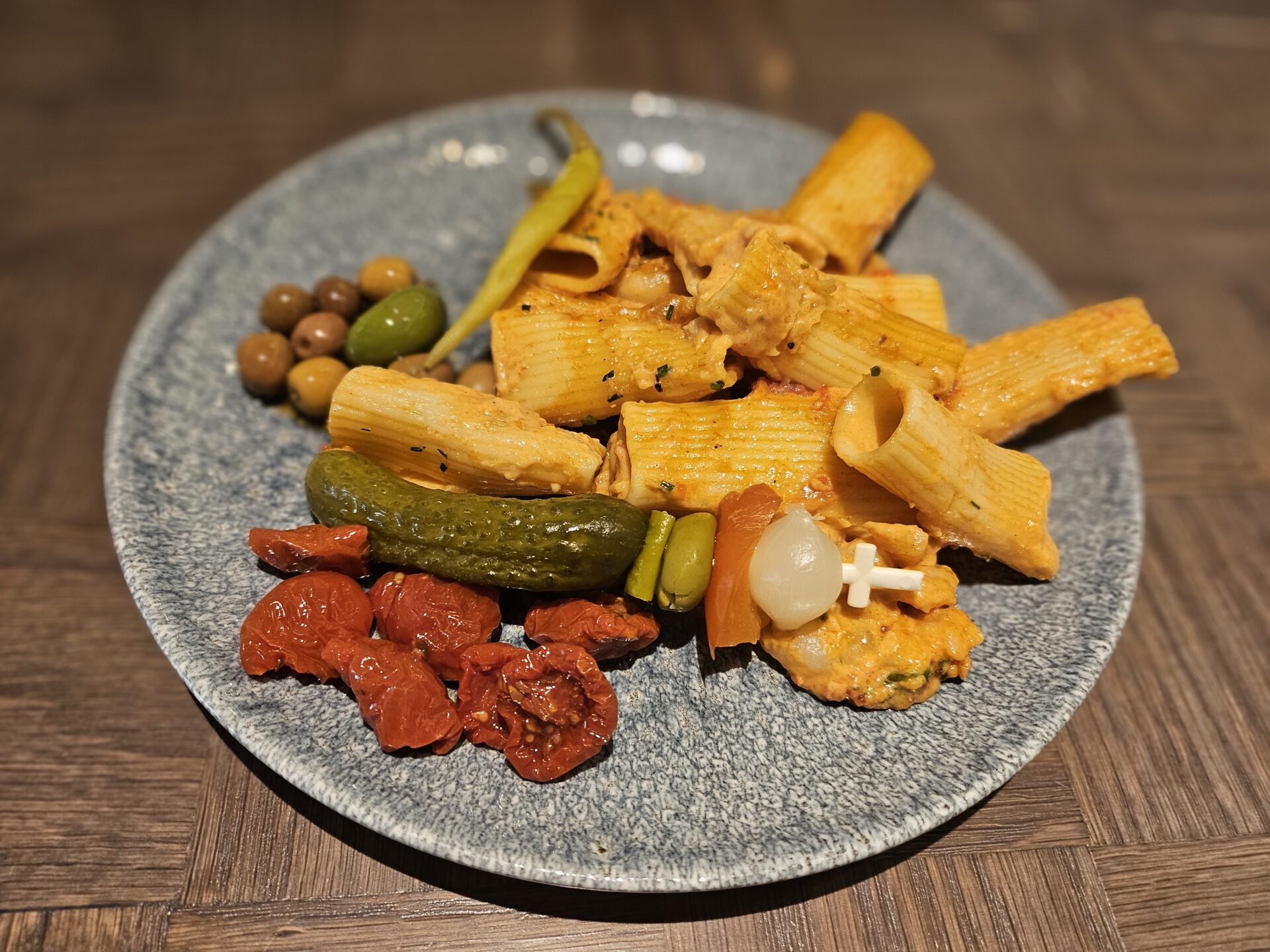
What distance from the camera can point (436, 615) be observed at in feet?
7.20

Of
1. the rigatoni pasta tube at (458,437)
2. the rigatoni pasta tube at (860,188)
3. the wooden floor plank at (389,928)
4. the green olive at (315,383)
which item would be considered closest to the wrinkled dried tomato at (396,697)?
the wooden floor plank at (389,928)

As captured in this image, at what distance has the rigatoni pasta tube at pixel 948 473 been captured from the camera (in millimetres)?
2127

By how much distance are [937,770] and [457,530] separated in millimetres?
1352

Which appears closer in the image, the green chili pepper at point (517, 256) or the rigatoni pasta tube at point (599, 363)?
the rigatoni pasta tube at point (599, 363)

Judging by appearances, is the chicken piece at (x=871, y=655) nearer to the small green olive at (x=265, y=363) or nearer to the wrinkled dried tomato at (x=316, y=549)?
the wrinkled dried tomato at (x=316, y=549)

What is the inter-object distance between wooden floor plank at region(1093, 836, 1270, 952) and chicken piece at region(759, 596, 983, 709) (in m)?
0.64

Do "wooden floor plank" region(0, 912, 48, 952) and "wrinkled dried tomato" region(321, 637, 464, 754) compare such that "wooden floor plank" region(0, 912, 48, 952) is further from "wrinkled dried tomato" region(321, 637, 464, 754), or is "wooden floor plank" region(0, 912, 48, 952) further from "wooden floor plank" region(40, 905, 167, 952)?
"wrinkled dried tomato" region(321, 637, 464, 754)

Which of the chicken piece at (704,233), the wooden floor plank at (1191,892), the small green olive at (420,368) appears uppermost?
the chicken piece at (704,233)

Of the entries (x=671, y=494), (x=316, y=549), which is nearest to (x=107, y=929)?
(x=316, y=549)

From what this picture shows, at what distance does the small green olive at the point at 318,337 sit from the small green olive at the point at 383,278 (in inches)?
8.5

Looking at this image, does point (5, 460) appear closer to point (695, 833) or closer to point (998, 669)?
point (695, 833)

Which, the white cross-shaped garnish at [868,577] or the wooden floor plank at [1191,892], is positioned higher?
the white cross-shaped garnish at [868,577]

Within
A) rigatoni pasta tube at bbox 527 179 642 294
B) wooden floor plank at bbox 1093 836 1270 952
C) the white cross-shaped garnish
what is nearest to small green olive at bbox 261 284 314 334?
rigatoni pasta tube at bbox 527 179 642 294

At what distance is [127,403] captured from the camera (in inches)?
104
